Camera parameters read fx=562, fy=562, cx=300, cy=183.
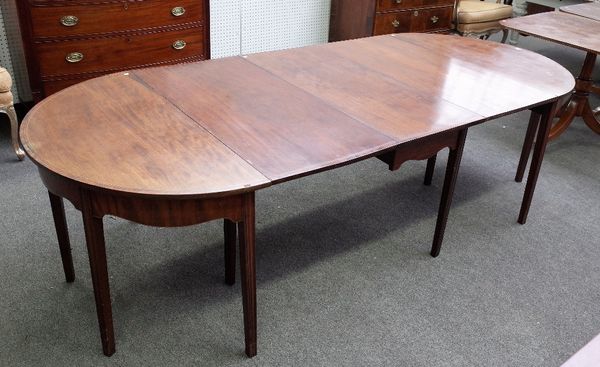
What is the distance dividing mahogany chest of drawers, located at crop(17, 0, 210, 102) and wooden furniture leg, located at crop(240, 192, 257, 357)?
1.86 metres

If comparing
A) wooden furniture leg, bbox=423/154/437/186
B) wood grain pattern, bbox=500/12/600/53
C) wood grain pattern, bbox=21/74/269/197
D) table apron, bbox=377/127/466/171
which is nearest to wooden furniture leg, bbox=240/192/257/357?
wood grain pattern, bbox=21/74/269/197

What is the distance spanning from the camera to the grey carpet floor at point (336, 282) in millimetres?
1967

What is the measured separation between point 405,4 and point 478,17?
67 centimetres

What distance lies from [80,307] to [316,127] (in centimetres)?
111

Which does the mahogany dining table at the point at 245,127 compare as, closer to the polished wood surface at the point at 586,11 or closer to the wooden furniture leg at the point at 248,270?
the wooden furniture leg at the point at 248,270

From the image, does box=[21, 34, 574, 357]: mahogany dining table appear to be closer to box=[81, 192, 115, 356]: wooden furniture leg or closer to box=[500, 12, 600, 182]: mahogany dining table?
box=[81, 192, 115, 356]: wooden furniture leg

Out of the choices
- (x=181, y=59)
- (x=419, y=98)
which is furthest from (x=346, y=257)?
(x=181, y=59)

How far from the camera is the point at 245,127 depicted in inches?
73.4

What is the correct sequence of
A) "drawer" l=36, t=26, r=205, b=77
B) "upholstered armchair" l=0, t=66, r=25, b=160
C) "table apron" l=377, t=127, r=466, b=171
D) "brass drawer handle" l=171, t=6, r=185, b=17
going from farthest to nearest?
"brass drawer handle" l=171, t=6, r=185, b=17 → "drawer" l=36, t=26, r=205, b=77 → "upholstered armchair" l=0, t=66, r=25, b=160 → "table apron" l=377, t=127, r=466, b=171

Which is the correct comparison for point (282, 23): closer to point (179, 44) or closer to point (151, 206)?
point (179, 44)

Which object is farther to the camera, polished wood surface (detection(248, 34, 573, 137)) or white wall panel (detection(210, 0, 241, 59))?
white wall panel (detection(210, 0, 241, 59))

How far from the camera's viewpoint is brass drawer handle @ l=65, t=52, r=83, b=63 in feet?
9.80

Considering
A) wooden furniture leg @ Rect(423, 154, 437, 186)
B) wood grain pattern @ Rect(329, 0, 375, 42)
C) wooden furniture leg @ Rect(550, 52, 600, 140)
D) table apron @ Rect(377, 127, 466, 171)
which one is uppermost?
table apron @ Rect(377, 127, 466, 171)

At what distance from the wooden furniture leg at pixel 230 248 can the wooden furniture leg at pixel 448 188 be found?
887 mm
